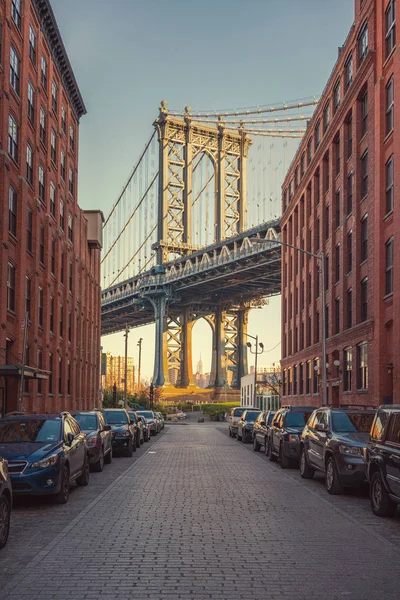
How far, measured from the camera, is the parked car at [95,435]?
65.3 feet

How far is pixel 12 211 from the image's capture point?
3250cm

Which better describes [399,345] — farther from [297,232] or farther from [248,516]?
[297,232]

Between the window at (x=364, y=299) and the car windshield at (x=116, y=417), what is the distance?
505 inches

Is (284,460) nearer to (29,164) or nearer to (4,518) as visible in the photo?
(4,518)

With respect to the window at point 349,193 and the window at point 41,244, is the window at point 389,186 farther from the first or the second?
the window at point 41,244

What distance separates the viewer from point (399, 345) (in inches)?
1150

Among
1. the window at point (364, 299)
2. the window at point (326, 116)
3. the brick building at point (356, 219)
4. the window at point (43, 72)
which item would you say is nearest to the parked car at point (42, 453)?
the brick building at point (356, 219)

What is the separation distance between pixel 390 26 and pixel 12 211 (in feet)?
55.7

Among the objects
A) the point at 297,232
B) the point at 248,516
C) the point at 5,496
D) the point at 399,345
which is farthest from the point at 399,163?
the point at 297,232

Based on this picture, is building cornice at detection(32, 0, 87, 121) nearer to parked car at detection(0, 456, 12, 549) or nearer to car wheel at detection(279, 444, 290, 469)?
car wheel at detection(279, 444, 290, 469)

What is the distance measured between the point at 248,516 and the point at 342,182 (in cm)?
3057

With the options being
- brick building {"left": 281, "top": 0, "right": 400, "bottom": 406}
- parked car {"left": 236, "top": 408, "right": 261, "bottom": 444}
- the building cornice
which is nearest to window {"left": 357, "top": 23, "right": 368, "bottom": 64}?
brick building {"left": 281, "top": 0, "right": 400, "bottom": 406}

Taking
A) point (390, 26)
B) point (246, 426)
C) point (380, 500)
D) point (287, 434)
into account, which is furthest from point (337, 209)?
point (380, 500)

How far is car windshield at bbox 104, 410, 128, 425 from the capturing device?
2756 centimetres
